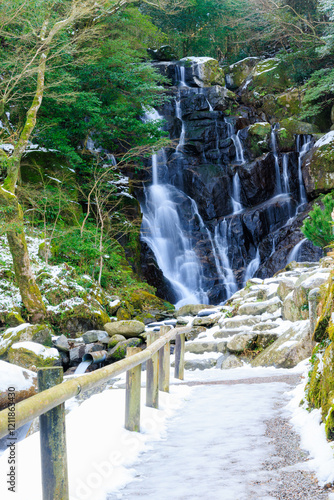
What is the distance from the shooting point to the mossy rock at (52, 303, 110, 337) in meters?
10.7

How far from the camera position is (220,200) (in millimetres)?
19734

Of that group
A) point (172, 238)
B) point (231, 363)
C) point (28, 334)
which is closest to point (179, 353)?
point (231, 363)

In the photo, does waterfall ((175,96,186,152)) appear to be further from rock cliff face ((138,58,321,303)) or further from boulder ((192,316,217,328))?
boulder ((192,316,217,328))

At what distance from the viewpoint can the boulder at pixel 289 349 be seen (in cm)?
640

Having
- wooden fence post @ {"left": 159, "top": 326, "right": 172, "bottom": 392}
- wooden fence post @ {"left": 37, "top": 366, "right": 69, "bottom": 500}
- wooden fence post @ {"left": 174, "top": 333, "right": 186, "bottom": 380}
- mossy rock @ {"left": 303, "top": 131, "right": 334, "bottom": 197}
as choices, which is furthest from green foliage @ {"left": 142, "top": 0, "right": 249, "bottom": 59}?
wooden fence post @ {"left": 37, "top": 366, "right": 69, "bottom": 500}

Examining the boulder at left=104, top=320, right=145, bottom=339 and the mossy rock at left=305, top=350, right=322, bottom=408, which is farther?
the boulder at left=104, top=320, right=145, bottom=339

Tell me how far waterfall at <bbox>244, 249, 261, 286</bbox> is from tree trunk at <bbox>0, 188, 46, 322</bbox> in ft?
32.6

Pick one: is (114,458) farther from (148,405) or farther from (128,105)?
(128,105)

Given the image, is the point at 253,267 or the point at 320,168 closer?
the point at 320,168

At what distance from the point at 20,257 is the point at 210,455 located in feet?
27.4

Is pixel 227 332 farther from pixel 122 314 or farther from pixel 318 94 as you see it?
pixel 318 94

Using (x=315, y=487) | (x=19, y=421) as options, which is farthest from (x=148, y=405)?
(x=19, y=421)

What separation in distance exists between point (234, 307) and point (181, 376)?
403 centimetres

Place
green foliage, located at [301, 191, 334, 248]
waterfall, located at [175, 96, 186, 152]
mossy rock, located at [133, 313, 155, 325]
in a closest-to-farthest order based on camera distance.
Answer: green foliage, located at [301, 191, 334, 248]
mossy rock, located at [133, 313, 155, 325]
waterfall, located at [175, 96, 186, 152]
